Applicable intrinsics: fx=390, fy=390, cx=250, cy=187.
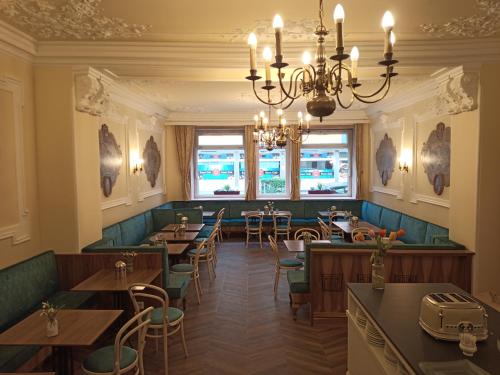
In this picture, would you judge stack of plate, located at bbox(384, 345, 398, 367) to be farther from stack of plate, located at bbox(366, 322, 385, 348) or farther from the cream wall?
the cream wall

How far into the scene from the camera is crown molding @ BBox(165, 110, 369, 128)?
9.88 meters

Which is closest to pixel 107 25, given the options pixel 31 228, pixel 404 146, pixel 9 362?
pixel 31 228

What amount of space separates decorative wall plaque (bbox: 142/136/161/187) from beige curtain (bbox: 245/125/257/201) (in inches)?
91.8

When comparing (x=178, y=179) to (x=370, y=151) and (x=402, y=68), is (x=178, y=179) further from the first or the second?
(x=402, y=68)

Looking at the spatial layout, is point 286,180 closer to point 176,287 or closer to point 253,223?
point 253,223

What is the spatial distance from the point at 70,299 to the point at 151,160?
495cm

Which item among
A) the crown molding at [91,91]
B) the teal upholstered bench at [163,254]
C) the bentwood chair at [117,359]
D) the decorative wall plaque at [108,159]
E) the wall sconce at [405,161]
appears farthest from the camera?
the wall sconce at [405,161]

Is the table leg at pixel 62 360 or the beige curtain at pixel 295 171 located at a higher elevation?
the beige curtain at pixel 295 171

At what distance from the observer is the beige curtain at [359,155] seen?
10.1 meters

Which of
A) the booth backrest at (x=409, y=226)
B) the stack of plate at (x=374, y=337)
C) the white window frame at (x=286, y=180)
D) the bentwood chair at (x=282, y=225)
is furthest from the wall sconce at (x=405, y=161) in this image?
the stack of plate at (x=374, y=337)

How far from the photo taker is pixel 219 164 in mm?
10727

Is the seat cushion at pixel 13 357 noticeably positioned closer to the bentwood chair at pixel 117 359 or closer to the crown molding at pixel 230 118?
the bentwood chair at pixel 117 359

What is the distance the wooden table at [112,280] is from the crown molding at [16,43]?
2.46 meters

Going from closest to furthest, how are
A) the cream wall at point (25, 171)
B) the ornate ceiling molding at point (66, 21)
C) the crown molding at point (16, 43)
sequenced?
1. the ornate ceiling molding at point (66, 21)
2. the crown molding at point (16, 43)
3. the cream wall at point (25, 171)
